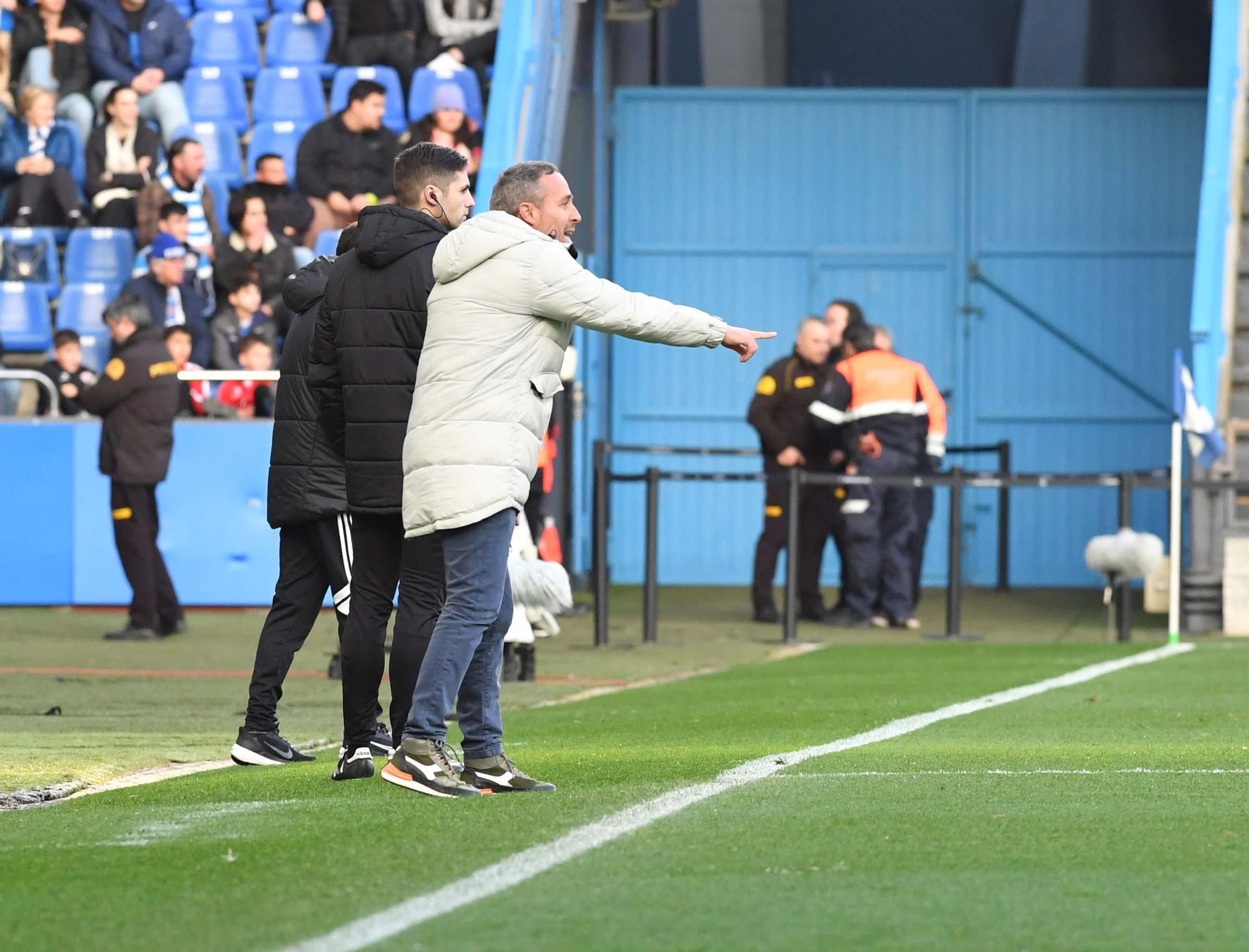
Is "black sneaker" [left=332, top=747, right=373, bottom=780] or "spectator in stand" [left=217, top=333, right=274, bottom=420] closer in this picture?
"black sneaker" [left=332, top=747, right=373, bottom=780]

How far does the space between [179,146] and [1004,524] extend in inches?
305

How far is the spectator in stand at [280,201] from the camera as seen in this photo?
16.8 metres

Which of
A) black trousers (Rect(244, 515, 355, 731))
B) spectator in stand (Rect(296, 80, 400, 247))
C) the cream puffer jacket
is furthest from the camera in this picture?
spectator in stand (Rect(296, 80, 400, 247))

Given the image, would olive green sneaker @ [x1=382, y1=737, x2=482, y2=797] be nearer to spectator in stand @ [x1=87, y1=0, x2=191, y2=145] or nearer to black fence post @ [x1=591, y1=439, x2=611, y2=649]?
black fence post @ [x1=591, y1=439, x2=611, y2=649]

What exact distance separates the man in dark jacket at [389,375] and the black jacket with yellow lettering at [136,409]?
22.0 ft

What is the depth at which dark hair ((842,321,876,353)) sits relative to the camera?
15336mm

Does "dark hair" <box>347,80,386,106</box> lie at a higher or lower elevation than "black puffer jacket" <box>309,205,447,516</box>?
higher

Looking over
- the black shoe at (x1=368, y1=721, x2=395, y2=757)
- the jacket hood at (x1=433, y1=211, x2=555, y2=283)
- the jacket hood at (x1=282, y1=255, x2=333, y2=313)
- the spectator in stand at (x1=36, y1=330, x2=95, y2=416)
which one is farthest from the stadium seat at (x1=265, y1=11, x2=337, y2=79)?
the jacket hood at (x1=433, y1=211, x2=555, y2=283)

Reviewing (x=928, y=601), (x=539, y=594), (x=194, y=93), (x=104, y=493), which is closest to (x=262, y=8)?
(x=194, y=93)

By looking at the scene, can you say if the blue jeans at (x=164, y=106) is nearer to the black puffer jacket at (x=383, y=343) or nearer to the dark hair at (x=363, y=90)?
the dark hair at (x=363, y=90)

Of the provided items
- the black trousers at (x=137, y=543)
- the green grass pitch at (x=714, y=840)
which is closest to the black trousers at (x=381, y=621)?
the green grass pitch at (x=714, y=840)

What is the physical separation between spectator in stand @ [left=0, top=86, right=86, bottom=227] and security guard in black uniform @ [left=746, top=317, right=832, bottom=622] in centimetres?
550

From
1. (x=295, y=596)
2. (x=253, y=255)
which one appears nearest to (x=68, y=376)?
(x=253, y=255)

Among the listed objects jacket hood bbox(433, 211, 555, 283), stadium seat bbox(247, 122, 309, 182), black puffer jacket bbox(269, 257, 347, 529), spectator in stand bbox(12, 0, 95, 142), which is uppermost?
spectator in stand bbox(12, 0, 95, 142)
